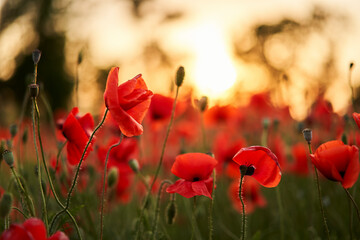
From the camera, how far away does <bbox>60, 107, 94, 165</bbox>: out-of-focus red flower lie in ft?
3.93

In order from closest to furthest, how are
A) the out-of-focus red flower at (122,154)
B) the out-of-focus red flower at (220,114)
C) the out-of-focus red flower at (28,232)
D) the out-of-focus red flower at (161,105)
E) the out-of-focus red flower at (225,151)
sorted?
the out-of-focus red flower at (28,232) → the out-of-focus red flower at (122,154) → the out-of-focus red flower at (161,105) → the out-of-focus red flower at (225,151) → the out-of-focus red flower at (220,114)

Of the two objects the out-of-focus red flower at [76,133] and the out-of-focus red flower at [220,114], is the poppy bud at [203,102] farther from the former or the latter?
the out-of-focus red flower at [220,114]

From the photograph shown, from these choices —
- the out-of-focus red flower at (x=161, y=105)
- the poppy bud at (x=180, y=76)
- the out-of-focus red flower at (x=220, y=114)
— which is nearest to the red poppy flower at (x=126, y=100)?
the poppy bud at (x=180, y=76)

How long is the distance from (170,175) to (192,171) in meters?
1.50

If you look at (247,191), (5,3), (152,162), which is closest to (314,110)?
(247,191)

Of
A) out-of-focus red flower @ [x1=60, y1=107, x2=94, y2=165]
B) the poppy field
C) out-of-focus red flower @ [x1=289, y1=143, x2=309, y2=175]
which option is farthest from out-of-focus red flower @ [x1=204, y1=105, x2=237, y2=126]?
out-of-focus red flower @ [x1=60, y1=107, x2=94, y2=165]

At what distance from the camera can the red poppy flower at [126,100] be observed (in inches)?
40.8

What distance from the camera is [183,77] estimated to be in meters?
1.45

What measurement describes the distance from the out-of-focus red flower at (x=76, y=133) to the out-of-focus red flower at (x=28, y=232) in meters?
0.44

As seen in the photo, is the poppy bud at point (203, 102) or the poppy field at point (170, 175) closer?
the poppy field at point (170, 175)

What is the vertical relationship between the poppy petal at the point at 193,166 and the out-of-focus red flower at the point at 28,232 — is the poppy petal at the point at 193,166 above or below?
below

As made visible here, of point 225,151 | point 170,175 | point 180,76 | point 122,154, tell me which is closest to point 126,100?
point 180,76

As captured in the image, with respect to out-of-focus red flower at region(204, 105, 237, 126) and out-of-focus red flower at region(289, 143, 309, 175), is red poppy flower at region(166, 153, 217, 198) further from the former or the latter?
out-of-focus red flower at region(204, 105, 237, 126)

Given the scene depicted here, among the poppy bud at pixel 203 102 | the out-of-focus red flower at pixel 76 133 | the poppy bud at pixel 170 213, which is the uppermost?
the out-of-focus red flower at pixel 76 133
